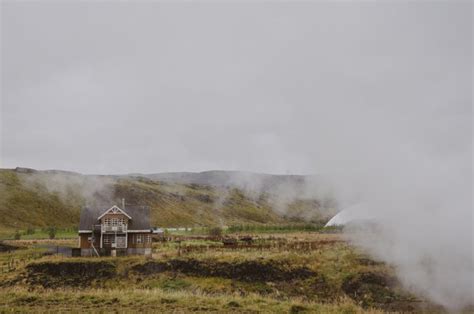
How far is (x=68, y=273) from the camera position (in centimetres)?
2666

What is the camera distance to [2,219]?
225ft

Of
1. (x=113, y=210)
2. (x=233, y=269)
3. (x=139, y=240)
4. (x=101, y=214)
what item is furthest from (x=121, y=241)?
(x=233, y=269)

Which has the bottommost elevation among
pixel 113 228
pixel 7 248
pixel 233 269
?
pixel 7 248

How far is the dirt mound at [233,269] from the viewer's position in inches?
1006

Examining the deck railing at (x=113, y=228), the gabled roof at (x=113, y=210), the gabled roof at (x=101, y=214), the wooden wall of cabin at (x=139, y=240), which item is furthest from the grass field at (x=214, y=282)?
the gabled roof at (x=113, y=210)

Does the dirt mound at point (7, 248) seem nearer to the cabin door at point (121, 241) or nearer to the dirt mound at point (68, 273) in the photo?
the cabin door at point (121, 241)

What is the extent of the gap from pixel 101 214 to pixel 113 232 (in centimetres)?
203

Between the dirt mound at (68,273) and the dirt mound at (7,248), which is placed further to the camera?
the dirt mound at (7,248)

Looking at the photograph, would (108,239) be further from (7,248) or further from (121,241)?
(7,248)

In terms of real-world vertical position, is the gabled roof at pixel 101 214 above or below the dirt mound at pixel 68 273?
above

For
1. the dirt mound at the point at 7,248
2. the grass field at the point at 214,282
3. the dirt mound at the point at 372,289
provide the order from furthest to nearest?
1. the dirt mound at the point at 7,248
2. the dirt mound at the point at 372,289
3. the grass field at the point at 214,282

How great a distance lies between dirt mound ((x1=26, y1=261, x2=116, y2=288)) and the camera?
24.8 metres

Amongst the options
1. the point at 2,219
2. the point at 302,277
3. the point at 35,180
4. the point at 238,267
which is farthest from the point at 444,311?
the point at 35,180

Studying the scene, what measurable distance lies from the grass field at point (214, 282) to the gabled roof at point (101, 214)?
3106mm
